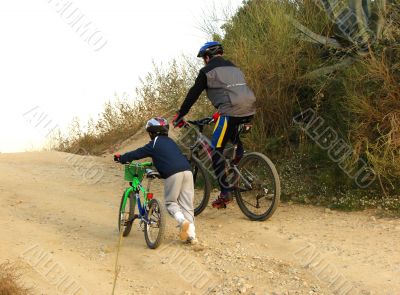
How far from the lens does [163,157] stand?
6355mm

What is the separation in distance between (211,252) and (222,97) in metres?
1.99

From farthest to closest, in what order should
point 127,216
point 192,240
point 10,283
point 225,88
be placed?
point 225,88
point 127,216
point 192,240
point 10,283

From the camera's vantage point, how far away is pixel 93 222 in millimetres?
7605

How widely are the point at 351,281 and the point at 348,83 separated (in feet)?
11.2

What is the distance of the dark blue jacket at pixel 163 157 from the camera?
6.34 metres

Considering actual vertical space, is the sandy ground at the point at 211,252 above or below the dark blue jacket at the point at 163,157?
below

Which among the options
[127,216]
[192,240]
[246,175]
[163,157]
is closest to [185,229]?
[192,240]

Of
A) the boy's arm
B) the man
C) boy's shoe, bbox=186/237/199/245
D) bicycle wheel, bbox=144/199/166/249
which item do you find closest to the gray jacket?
the man

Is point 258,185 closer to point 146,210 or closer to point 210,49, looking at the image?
point 146,210

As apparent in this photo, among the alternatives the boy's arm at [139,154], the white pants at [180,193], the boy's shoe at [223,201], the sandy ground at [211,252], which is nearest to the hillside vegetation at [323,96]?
the sandy ground at [211,252]

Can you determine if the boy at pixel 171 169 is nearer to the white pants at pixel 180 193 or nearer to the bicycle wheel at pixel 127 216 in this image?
the white pants at pixel 180 193

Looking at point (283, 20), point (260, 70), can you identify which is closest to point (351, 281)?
point (260, 70)

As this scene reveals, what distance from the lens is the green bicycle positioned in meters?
6.17

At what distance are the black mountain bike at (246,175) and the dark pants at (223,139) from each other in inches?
2.2
